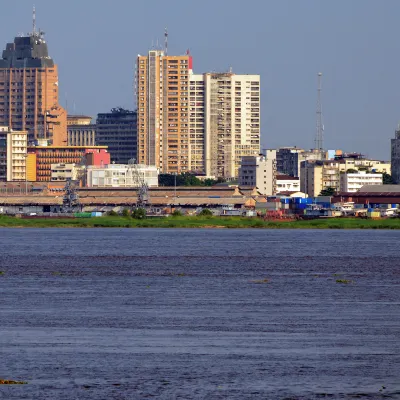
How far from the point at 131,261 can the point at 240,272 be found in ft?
40.7

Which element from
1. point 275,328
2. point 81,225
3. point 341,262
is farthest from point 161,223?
point 275,328

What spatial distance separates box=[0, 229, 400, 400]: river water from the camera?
27.2 metres

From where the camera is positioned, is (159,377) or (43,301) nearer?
(159,377)

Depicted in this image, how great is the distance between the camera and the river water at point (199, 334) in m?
27.2

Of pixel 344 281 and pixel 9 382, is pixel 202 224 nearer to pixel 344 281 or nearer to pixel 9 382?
pixel 344 281

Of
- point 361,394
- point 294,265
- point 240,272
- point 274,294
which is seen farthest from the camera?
point 294,265

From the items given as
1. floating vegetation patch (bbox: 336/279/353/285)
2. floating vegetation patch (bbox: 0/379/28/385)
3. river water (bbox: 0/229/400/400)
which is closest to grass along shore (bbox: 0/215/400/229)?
river water (bbox: 0/229/400/400)

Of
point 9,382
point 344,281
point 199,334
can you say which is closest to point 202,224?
point 344,281

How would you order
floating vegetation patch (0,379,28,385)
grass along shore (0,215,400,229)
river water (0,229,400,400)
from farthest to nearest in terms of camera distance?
grass along shore (0,215,400,229)
river water (0,229,400,400)
floating vegetation patch (0,379,28,385)

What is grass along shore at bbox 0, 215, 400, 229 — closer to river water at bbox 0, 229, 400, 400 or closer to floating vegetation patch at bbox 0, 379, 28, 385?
river water at bbox 0, 229, 400, 400

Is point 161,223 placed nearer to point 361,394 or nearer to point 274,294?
point 274,294

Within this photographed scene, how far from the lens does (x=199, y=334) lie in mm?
34906

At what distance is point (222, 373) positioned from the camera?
94.1 ft

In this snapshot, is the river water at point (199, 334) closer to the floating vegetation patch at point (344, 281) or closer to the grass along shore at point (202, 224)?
the floating vegetation patch at point (344, 281)
